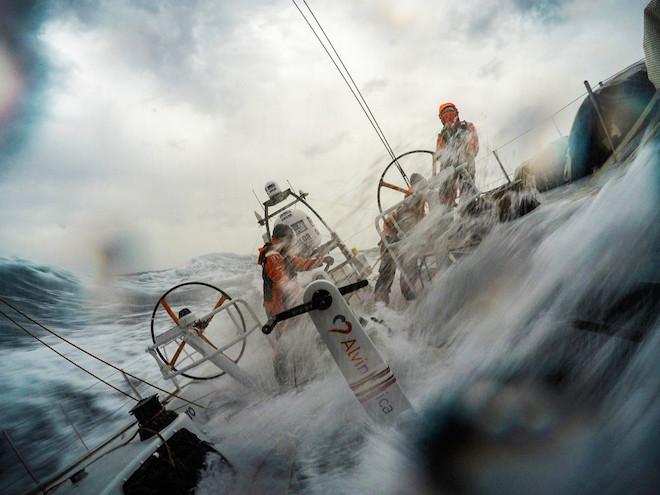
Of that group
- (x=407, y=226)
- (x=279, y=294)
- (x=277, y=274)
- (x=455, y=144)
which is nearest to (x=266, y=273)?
(x=277, y=274)

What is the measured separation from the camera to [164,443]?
8.82 ft

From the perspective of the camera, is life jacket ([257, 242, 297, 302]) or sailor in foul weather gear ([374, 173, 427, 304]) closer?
sailor in foul weather gear ([374, 173, 427, 304])

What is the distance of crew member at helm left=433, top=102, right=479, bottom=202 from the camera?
4766mm

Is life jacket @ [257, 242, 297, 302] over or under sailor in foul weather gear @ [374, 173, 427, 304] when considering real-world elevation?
over

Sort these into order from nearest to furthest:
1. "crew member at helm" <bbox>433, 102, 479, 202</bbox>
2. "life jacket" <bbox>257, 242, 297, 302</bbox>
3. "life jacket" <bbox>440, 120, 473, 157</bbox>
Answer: "crew member at helm" <bbox>433, 102, 479, 202</bbox>, "life jacket" <bbox>440, 120, 473, 157</bbox>, "life jacket" <bbox>257, 242, 297, 302</bbox>

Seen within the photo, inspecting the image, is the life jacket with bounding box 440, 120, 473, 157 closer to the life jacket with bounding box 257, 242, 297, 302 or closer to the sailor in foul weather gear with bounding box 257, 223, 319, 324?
the sailor in foul weather gear with bounding box 257, 223, 319, 324

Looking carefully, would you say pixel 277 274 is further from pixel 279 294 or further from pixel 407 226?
pixel 407 226

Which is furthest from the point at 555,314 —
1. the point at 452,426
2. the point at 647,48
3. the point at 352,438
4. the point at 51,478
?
the point at 51,478

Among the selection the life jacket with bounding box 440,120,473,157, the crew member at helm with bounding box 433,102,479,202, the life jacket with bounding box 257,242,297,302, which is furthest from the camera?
the life jacket with bounding box 257,242,297,302

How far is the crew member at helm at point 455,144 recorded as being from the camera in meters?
4.77

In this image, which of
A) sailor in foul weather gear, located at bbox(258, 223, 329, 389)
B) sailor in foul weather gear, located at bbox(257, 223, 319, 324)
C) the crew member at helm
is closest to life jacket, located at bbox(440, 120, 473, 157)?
the crew member at helm

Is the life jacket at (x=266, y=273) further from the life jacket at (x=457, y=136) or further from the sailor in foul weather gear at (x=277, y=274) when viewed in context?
the life jacket at (x=457, y=136)

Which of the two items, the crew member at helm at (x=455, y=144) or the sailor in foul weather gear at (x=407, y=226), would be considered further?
the sailor in foul weather gear at (x=407, y=226)

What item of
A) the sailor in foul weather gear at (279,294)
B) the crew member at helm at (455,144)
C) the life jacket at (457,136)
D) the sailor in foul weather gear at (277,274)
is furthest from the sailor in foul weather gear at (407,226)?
the sailor in foul weather gear at (279,294)
